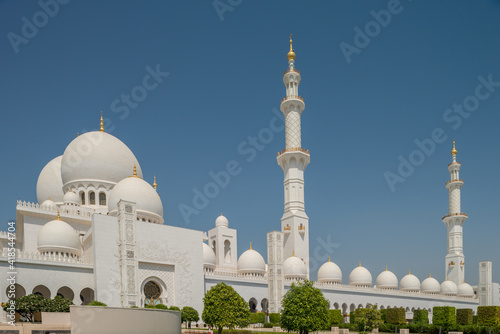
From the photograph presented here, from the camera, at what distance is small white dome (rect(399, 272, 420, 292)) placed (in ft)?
172

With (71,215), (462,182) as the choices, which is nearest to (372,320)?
(71,215)

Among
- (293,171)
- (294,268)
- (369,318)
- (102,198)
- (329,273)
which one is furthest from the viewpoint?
(329,273)

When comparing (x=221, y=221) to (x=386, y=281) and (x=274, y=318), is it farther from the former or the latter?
(x=386, y=281)

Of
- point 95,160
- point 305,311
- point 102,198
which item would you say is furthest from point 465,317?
point 95,160

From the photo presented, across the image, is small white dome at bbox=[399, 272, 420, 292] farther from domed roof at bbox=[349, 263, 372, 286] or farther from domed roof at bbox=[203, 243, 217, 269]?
domed roof at bbox=[203, 243, 217, 269]

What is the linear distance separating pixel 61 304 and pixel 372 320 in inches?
751

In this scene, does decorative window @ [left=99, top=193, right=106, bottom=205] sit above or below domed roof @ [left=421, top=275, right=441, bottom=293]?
above

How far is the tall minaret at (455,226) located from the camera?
2121 inches

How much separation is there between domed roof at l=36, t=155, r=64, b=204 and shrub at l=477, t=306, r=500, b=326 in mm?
33448

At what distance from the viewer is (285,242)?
136 feet

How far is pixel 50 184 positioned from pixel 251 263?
18.2 metres

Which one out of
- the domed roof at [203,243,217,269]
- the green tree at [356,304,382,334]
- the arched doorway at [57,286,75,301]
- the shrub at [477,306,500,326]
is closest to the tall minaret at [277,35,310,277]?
the domed roof at [203,243,217,269]

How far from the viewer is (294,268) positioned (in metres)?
38.0

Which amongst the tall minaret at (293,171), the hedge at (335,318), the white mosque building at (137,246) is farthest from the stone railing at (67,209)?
the hedge at (335,318)
